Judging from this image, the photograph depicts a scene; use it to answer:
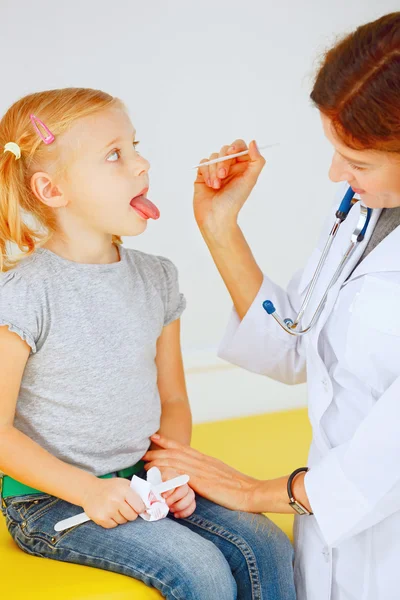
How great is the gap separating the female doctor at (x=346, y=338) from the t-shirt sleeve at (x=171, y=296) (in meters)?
0.10

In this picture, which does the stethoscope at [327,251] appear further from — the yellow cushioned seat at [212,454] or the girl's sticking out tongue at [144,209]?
the yellow cushioned seat at [212,454]

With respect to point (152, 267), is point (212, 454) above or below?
below

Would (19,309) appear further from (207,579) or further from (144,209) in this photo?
(207,579)

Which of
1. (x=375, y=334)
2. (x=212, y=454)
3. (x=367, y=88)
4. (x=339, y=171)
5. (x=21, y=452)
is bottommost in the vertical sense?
(x=212, y=454)

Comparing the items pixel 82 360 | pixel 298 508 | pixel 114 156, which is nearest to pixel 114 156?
pixel 114 156

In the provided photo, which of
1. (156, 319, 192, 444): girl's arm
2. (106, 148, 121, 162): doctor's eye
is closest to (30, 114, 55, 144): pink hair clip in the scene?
(106, 148, 121, 162): doctor's eye

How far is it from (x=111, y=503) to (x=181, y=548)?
14 centimetres

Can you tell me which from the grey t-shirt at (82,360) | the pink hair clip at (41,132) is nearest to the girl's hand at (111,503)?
the grey t-shirt at (82,360)

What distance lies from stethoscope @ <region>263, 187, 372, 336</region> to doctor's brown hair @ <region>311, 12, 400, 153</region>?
23cm

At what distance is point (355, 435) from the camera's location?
1393 mm

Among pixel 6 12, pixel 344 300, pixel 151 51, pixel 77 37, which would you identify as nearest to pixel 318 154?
pixel 151 51

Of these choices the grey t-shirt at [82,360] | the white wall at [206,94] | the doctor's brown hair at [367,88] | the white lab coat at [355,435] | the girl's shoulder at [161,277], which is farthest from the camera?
the white wall at [206,94]

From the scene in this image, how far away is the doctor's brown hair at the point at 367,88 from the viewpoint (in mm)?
1248

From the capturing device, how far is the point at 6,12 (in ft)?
7.23
